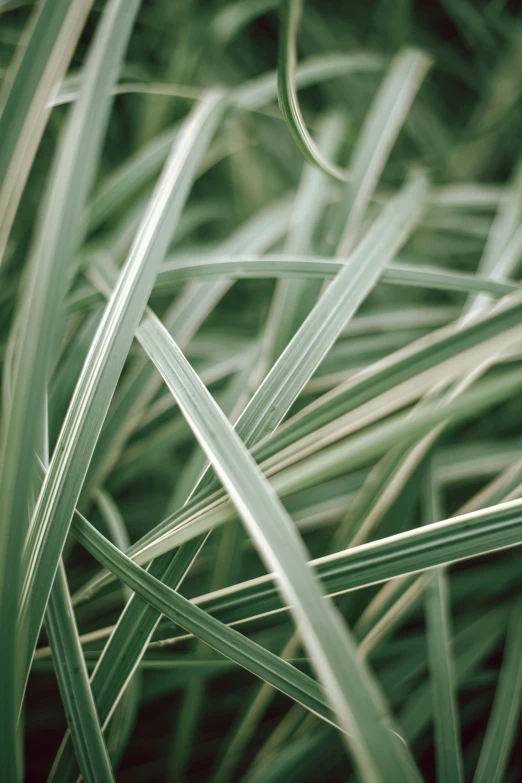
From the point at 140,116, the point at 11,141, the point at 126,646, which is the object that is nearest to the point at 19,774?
the point at 126,646

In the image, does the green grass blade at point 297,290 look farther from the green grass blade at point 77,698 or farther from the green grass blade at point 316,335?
the green grass blade at point 77,698

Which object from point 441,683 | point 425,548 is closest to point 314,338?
point 425,548

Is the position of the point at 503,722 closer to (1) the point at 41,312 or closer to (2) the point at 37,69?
(1) the point at 41,312

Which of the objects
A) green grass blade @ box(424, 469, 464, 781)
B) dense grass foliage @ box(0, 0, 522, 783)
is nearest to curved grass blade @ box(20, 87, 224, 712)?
dense grass foliage @ box(0, 0, 522, 783)

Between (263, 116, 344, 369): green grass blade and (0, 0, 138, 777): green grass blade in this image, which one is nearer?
(0, 0, 138, 777): green grass blade

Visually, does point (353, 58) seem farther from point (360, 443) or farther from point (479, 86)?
point (360, 443)

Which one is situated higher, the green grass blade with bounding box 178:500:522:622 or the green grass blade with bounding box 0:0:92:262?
the green grass blade with bounding box 0:0:92:262

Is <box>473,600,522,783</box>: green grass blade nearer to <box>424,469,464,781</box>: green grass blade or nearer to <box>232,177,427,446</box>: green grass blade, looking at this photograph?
<box>424,469,464,781</box>: green grass blade

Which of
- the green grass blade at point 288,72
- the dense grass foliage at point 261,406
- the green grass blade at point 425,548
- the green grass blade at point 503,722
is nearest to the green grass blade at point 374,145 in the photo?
the dense grass foliage at point 261,406
